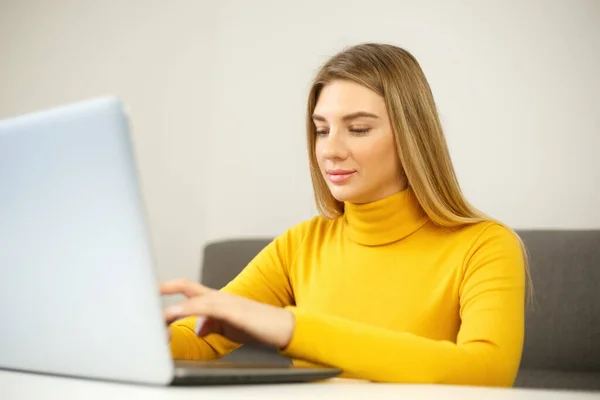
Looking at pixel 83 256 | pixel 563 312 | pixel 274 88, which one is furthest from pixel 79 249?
pixel 274 88

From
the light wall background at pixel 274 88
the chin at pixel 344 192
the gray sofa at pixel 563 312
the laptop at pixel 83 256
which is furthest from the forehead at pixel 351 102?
the light wall background at pixel 274 88

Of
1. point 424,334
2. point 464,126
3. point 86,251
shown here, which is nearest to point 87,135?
point 86,251

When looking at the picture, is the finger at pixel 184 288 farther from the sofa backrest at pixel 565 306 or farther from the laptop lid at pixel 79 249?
the sofa backrest at pixel 565 306

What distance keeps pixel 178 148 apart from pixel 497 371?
192cm

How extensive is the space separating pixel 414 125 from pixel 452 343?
453 millimetres

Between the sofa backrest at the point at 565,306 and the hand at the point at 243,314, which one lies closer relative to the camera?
the hand at the point at 243,314

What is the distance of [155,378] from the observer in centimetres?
71

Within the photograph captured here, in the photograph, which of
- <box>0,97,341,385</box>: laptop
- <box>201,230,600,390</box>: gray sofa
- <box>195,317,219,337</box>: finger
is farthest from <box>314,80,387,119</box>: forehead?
<box>201,230,600,390</box>: gray sofa

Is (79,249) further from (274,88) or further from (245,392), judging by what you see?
(274,88)

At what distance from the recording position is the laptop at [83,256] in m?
0.68

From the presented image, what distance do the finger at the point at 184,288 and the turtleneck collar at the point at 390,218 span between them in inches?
20.1

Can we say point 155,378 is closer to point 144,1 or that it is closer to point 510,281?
point 510,281

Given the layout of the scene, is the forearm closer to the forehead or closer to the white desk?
the white desk

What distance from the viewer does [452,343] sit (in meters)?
1.00
